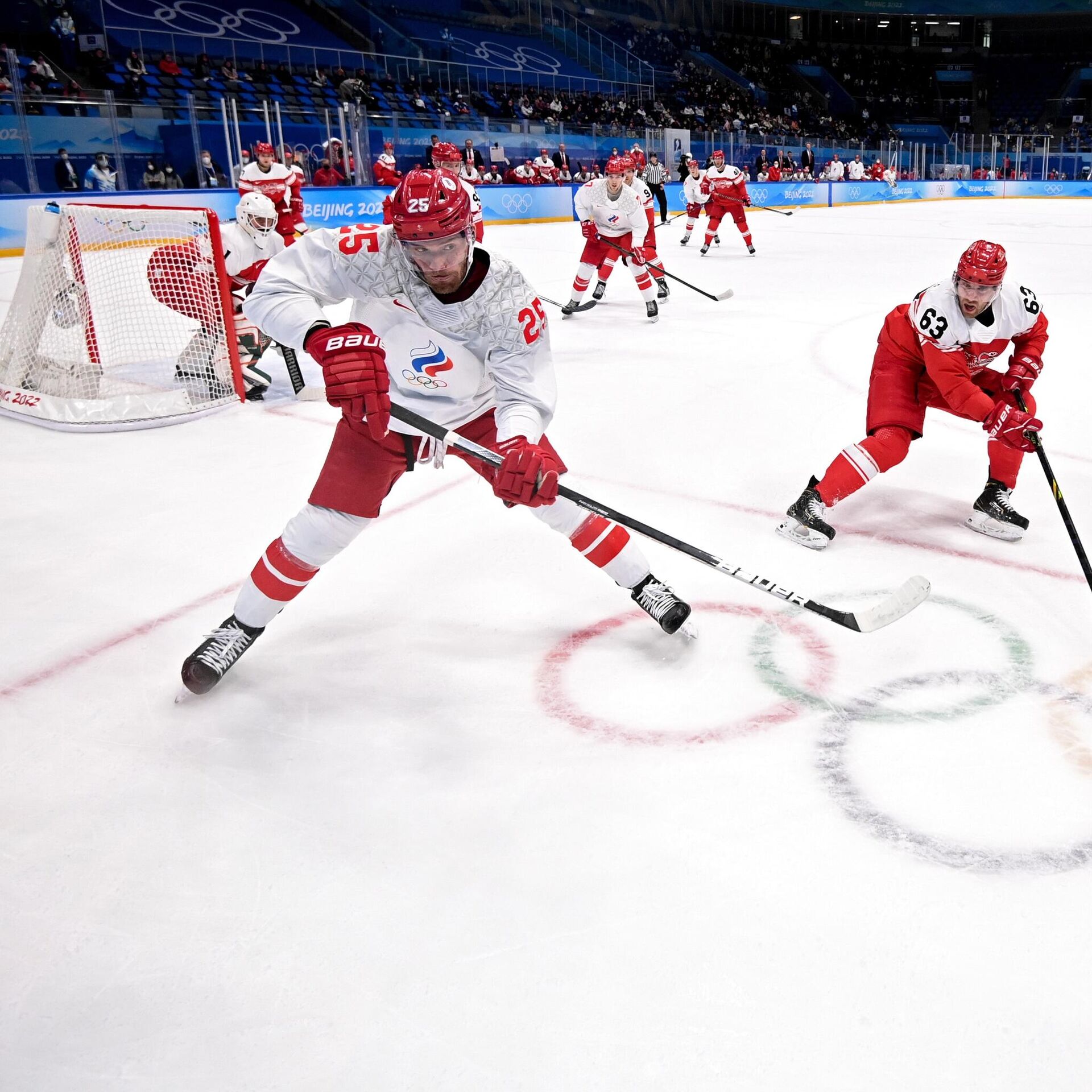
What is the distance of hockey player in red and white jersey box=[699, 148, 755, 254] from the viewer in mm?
11203

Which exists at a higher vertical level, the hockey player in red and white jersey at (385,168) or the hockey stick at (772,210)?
the hockey player in red and white jersey at (385,168)

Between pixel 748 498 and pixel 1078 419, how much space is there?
1.89 meters

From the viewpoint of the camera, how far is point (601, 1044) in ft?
4.32

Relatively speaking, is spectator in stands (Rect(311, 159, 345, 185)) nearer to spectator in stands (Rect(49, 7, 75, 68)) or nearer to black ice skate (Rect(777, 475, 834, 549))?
spectator in stands (Rect(49, 7, 75, 68))

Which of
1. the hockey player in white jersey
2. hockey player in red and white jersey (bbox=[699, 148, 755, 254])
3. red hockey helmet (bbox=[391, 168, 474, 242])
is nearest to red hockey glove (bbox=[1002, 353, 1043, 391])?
red hockey helmet (bbox=[391, 168, 474, 242])

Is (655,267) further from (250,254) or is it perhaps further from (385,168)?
(385,168)

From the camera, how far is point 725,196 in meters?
11.3

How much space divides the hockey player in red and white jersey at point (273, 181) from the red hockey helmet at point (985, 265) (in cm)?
Result: 413

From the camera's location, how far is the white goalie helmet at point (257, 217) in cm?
490

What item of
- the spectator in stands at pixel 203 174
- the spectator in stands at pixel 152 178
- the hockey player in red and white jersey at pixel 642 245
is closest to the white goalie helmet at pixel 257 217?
the hockey player in red and white jersey at pixel 642 245

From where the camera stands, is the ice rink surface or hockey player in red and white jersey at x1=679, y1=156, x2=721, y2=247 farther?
hockey player in red and white jersey at x1=679, y1=156, x2=721, y2=247

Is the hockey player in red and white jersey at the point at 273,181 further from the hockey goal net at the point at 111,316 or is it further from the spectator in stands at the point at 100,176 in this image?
the spectator in stands at the point at 100,176

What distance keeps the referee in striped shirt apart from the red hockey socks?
1045cm

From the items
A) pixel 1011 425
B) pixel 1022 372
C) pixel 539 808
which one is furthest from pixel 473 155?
pixel 539 808
